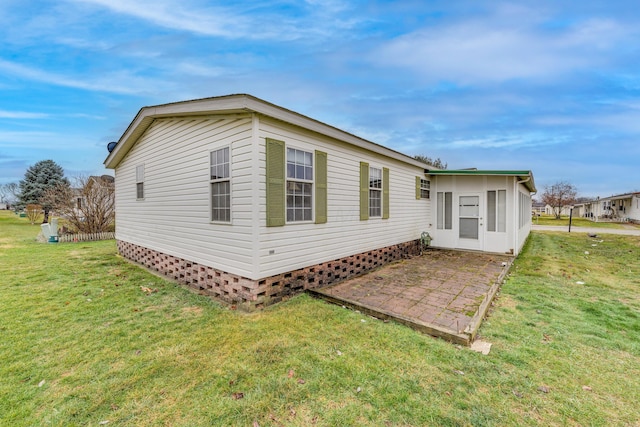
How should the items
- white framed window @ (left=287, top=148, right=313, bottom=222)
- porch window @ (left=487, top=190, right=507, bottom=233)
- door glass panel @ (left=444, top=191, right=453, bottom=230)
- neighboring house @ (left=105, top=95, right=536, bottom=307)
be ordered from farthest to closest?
door glass panel @ (left=444, top=191, right=453, bottom=230) → porch window @ (left=487, top=190, right=507, bottom=233) → white framed window @ (left=287, top=148, right=313, bottom=222) → neighboring house @ (left=105, top=95, right=536, bottom=307)

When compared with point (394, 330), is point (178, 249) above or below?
above

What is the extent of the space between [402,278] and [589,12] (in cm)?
889

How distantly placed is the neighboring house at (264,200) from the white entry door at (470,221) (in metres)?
0.10

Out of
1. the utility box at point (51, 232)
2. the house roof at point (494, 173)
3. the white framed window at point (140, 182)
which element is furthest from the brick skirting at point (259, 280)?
the utility box at point (51, 232)

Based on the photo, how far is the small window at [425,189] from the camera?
32.2ft

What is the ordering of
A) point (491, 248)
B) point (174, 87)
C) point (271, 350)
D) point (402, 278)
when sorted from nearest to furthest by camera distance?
point (271, 350) < point (402, 278) < point (491, 248) < point (174, 87)

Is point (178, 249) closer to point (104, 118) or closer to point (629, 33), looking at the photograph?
point (104, 118)

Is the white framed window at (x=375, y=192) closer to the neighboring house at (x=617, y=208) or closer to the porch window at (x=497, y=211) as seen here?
the porch window at (x=497, y=211)

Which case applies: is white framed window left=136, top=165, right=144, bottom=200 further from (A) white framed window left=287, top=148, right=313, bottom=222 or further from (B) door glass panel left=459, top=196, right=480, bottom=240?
(B) door glass panel left=459, top=196, right=480, bottom=240

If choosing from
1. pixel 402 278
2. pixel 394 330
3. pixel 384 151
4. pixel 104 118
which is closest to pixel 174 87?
pixel 104 118

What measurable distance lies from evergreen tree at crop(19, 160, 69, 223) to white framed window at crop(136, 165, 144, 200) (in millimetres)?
28095

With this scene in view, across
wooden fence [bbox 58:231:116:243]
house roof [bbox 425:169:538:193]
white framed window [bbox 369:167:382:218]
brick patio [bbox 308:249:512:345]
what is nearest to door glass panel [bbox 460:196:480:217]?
house roof [bbox 425:169:538:193]

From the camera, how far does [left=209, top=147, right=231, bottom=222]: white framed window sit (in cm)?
486

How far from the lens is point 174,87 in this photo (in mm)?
14086
